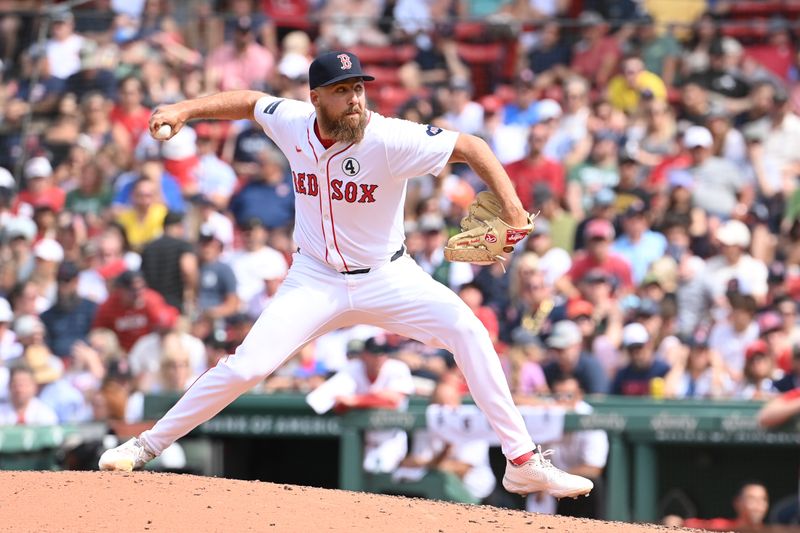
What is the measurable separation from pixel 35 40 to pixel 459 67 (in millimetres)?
3992

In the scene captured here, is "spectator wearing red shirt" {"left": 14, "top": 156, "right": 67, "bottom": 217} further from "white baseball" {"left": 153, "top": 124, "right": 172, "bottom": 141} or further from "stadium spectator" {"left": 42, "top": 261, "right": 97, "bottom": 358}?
"white baseball" {"left": 153, "top": 124, "right": 172, "bottom": 141}

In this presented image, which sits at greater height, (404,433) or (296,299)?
(296,299)

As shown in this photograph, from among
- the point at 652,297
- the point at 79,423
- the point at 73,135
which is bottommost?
the point at 79,423

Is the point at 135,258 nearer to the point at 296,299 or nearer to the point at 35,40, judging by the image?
the point at 35,40

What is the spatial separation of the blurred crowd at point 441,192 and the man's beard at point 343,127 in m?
3.46

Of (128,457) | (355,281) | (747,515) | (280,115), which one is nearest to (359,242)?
(355,281)

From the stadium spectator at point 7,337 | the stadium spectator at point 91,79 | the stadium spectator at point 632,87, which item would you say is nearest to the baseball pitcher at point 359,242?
the stadium spectator at point 7,337

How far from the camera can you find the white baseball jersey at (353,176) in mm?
5934

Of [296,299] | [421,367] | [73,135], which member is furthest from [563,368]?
[73,135]

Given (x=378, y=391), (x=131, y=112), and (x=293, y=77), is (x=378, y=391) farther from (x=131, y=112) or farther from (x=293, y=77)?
(x=131, y=112)

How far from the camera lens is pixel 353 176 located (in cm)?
598

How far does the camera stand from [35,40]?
1362 centimetres

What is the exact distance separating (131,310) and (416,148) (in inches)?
220

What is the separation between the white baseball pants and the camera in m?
5.96
